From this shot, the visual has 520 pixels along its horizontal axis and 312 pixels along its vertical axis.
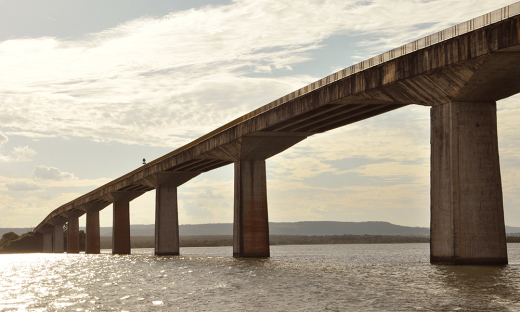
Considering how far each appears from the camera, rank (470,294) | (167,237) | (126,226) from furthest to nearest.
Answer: (126,226), (167,237), (470,294)

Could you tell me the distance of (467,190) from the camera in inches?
1054

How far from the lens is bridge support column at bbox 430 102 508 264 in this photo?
86.8 feet

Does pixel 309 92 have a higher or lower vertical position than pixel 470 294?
higher

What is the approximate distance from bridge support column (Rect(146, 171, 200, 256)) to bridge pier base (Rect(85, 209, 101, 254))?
112ft

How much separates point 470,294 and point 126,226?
68586 mm

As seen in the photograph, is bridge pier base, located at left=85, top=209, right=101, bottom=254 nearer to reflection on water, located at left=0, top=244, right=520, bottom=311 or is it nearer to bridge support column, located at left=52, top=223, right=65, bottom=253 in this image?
bridge support column, located at left=52, top=223, right=65, bottom=253

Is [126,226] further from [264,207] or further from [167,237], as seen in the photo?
[264,207]

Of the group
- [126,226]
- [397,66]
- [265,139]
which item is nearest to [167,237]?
[126,226]

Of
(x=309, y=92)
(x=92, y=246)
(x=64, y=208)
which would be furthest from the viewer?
(x=64, y=208)

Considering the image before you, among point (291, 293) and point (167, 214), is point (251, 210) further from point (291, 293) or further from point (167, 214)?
point (291, 293)

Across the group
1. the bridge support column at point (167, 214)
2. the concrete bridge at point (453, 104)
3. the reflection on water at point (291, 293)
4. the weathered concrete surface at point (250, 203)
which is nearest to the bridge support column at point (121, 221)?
the bridge support column at point (167, 214)

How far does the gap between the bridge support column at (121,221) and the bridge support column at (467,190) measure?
59826mm

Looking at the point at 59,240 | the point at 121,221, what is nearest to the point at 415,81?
the point at 121,221

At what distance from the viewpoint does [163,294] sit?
21.8 metres
